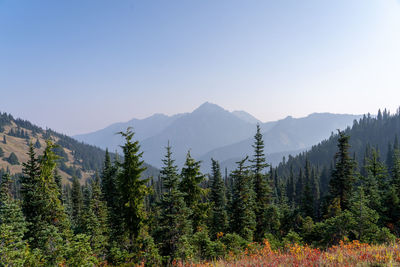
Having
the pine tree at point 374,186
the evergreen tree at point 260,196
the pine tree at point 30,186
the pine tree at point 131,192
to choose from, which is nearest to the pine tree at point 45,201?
the pine tree at point 30,186

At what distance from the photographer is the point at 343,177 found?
2961cm

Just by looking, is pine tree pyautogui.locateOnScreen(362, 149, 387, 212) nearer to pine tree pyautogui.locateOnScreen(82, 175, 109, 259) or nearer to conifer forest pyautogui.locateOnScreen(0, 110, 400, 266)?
conifer forest pyautogui.locateOnScreen(0, 110, 400, 266)

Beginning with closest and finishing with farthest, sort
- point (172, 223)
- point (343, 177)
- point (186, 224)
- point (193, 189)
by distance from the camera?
point (186, 224) < point (172, 223) < point (193, 189) < point (343, 177)

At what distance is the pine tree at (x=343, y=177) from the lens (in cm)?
2936

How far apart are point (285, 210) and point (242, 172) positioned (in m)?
21.4

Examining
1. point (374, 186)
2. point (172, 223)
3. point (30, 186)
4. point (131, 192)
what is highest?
point (30, 186)

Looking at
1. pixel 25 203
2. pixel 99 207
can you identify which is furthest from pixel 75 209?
pixel 25 203

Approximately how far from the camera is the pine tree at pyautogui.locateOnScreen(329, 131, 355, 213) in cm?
2936

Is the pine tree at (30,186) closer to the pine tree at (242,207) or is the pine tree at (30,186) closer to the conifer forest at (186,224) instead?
the conifer forest at (186,224)

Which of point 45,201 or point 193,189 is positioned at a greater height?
point 193,189

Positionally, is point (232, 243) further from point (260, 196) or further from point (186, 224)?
point (260, 196)

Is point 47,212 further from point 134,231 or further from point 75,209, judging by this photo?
point 75,209

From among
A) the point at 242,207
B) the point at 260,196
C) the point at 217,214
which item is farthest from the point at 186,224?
the point at 260,196

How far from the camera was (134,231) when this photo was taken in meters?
23.3
